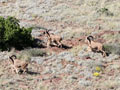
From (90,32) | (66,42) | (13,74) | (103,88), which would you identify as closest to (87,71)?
(103,88)

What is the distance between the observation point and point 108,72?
47.5 feet

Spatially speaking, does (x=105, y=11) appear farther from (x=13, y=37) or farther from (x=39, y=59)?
(x=39, y=59)

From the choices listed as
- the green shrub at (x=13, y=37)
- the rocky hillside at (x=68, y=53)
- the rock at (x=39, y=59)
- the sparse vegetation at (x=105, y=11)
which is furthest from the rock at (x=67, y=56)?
the sparse vegetation at (x=105, y=11)

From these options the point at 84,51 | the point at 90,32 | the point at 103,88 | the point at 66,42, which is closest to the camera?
the point at 103,88

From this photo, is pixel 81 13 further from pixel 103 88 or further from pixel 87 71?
pixel 103 88

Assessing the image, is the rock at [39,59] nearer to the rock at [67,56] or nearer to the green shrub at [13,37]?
the rock at [67,56]

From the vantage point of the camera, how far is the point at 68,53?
16719 mm

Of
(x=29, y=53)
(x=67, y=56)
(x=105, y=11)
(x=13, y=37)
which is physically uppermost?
(x=105, y=11)

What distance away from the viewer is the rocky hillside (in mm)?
12938

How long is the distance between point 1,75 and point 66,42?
21.8ft

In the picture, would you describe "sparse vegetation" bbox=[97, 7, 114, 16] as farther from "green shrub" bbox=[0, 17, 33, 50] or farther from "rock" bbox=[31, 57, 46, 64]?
"rock" bbox=[31, 57, 46, 64]

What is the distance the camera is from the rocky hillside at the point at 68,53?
12.9m

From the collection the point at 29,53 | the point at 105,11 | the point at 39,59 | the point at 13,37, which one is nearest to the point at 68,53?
the point at 39,59

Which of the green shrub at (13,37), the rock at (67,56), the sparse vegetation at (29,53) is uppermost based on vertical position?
the green shrub at (13,37)
